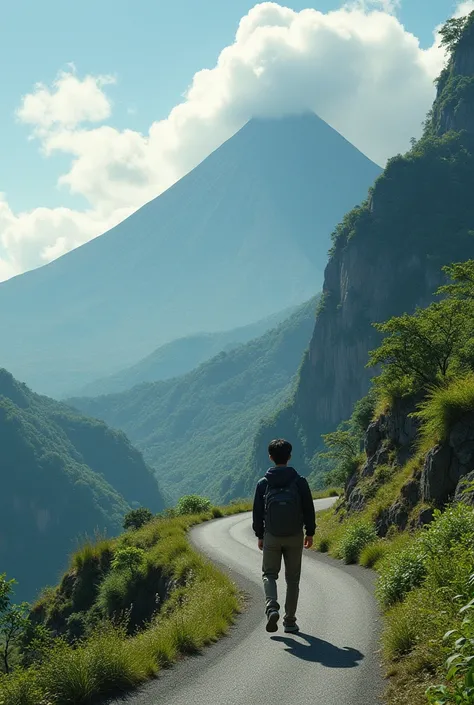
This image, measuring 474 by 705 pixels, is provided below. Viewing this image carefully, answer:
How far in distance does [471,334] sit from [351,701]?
1750 cm

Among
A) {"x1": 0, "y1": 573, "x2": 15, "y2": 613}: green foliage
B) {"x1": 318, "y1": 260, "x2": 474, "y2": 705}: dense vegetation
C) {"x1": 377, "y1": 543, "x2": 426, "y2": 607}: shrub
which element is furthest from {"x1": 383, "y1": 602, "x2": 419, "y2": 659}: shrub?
{"x1": 0, "y1": 573, "x2": 15, "y2": 613}: green foliage

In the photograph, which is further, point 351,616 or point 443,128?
point 443,128

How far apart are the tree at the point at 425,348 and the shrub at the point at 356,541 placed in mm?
4945

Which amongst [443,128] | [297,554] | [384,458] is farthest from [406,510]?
[443,128]

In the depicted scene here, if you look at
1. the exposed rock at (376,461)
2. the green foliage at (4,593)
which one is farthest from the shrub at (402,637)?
the exposed rock at (376,461)

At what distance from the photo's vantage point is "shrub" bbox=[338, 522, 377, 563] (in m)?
16.2

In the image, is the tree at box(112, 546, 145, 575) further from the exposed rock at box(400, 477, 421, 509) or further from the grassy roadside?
the exposed rock at box(400, 477, 421, 509)

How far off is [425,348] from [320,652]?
14.0m

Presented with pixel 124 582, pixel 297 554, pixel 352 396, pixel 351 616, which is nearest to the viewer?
pixel 297 554

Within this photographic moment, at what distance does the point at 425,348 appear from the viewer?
20.7 m

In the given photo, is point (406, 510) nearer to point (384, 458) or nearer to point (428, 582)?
point (384, 458)

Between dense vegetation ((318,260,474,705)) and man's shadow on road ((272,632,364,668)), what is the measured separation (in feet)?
1.51

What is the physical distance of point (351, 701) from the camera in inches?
244

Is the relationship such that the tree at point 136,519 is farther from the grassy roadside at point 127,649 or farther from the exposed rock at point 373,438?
the grassy roadside at point 127,649
